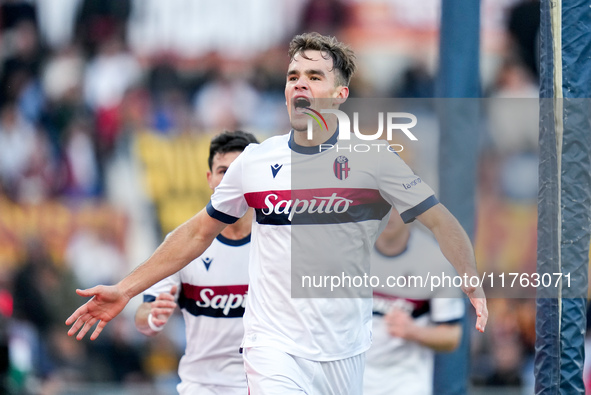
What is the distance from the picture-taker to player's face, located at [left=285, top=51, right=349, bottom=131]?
192 inches

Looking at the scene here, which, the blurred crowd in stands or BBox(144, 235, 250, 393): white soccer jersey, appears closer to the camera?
BBox(144, 235, 250, 393): white soccer jersey

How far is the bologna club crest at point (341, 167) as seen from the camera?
15.8 ft

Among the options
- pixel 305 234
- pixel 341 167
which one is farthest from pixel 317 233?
pixel 341 167

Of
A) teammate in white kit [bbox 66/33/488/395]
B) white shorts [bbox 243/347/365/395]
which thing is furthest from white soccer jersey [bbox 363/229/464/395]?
white shorts [bbox 243/347/365/395]

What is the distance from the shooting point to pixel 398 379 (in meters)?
6.13

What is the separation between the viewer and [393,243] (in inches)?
243

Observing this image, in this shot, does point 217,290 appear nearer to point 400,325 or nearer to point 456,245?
point 400,325

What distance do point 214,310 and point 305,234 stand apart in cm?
133

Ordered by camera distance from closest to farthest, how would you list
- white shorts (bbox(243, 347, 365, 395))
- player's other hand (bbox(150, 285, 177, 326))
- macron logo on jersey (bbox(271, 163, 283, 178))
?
white shorts (bbox(243, 347, 365, 395)), macron logo on jersey (bbox(271, 163, 283, 178)), player's other hand (bbox(150, 285, 177, 326))

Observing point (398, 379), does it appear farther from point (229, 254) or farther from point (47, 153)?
point (47, 153)

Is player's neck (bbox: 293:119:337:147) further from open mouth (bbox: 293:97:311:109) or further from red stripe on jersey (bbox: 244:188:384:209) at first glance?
red stripe on jersey (bbox: 244:188:384:209)

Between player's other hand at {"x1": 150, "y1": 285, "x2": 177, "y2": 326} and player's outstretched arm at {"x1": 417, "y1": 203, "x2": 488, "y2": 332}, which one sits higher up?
player's outstretched arm at {"x1": 417, "y1": 203, "x2": 488, "y2": 332}

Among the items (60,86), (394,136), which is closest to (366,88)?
(60,86)

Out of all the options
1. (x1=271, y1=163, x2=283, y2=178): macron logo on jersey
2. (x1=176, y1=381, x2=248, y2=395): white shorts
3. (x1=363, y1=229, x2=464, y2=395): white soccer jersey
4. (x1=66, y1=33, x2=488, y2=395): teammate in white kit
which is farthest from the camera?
(x1=363, y1=229, x2=464, y2=395): white soccer jersey
